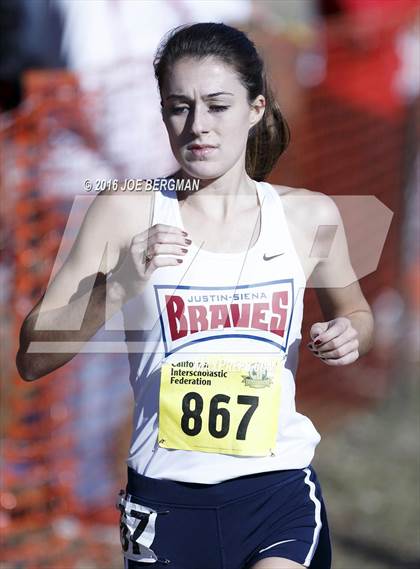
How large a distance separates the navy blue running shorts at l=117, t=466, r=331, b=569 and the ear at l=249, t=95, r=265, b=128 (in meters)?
0.90

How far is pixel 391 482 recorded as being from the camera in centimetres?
589

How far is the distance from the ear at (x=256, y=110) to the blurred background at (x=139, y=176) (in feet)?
1.90

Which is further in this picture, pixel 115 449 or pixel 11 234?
pixel 115 449

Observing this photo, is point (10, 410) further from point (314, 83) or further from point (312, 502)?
point (314, 83)

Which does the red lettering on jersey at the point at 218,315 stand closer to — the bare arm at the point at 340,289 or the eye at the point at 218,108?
the bare arm at the point at 340,289

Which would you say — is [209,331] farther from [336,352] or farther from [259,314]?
[336,352]

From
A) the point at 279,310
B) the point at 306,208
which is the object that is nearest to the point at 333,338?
the point at 279,310

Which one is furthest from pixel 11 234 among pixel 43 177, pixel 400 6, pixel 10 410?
pixel 400 6

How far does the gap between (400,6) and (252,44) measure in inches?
226

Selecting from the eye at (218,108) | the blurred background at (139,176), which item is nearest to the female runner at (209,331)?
the eye at (218,108)

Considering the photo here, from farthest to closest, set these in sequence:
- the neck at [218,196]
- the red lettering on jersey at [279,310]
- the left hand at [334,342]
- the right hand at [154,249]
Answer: the neck at [218,196]
the red lettering on jersey at [279,310]
the left hand at [334,342]
the right hand at [154,249]

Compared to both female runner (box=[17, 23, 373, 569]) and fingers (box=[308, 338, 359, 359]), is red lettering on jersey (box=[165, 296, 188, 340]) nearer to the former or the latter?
female runner (box=[17, 23, 373, 569])

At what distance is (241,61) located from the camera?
2727 millimetres

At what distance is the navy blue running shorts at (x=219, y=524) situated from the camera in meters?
2.73
